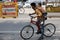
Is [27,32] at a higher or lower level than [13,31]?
higher

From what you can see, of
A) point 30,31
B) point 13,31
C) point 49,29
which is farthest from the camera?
point 13,31

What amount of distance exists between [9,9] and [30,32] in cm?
1305

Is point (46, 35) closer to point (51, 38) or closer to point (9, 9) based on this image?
point (51, 38)

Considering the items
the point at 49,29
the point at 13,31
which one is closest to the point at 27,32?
the point at 49,29

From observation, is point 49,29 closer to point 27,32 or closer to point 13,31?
point 27,32

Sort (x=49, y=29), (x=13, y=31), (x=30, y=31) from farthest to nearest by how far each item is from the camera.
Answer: (x=13, y=31)
(x=49, y=29)
(x=30, y=31)

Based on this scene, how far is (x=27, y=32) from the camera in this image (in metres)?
10.5

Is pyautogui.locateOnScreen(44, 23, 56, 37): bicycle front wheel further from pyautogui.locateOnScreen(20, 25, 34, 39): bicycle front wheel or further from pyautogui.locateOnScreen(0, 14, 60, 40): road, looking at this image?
pyautogui.locateOnScreen(20, 25, 34, 39): bicycle front wheel

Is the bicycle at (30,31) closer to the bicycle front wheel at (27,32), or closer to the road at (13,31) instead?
the bicycle front wheel at (27,32)

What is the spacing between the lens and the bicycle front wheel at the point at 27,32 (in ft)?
33.9

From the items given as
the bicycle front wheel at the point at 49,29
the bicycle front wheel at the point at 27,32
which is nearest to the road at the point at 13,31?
the bicycle front wheel at the point at 49,29

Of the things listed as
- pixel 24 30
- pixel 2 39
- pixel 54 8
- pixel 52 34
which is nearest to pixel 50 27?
pixel 52 34

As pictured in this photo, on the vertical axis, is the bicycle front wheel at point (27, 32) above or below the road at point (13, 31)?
above

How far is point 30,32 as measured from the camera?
411 inches
